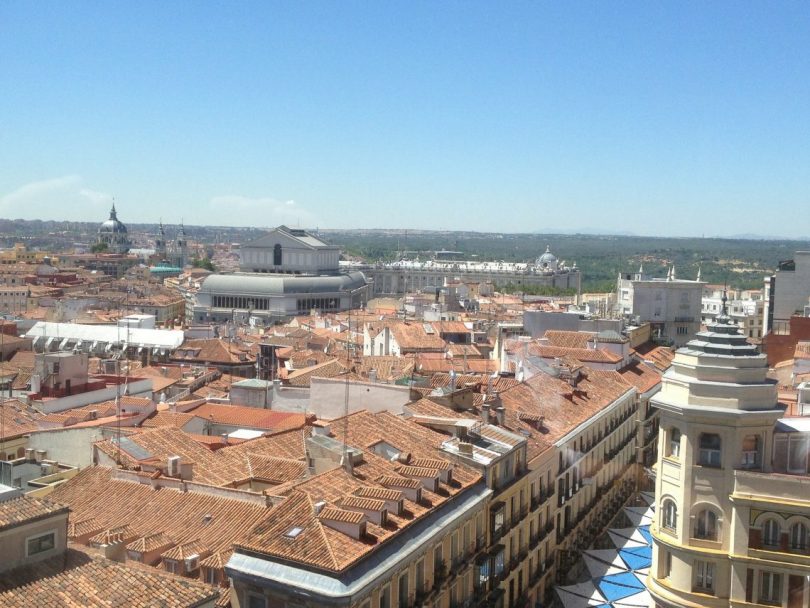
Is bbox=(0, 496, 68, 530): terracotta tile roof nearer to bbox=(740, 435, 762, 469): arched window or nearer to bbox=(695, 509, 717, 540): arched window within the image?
bbox=(695, 509, 717, 540): arched window

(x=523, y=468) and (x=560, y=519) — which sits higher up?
(x=523, y=468)

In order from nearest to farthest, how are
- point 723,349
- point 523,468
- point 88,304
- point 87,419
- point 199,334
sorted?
1. point 723,349
2. point 523,468
3. point 87,419
4. point 199,334
5. point 88,304

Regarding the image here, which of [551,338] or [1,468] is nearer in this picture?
[1,468]

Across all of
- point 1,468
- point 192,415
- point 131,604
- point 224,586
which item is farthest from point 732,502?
point 192,415

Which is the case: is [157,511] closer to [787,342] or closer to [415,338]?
[787,342]

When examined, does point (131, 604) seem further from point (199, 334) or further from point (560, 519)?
point (199, 334)

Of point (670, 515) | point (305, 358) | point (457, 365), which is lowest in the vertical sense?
point (305, 358)

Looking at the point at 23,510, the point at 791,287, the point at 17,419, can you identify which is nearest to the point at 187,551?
the point at 23,510
